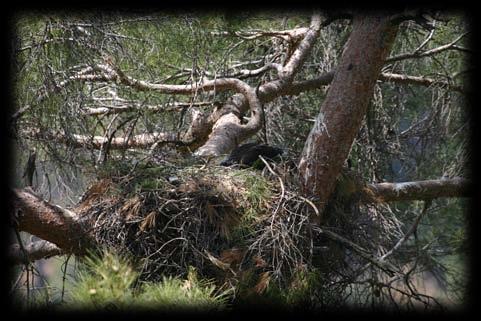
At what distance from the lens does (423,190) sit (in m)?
4.84

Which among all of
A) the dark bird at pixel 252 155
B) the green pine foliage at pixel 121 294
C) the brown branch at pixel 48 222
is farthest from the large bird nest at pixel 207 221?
the green pine foliage at pixel 121 294

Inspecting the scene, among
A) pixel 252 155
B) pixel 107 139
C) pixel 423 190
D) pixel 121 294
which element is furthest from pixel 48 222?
pixel 423 190

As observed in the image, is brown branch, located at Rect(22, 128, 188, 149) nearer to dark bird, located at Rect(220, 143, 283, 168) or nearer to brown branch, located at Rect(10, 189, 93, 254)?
dark bird, located at Rect(220, 143, 283, 168)

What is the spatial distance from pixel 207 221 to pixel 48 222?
0.74m

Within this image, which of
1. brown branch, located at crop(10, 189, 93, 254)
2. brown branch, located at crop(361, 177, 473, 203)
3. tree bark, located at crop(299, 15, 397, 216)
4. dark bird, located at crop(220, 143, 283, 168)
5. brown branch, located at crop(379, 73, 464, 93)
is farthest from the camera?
→ brown branch, located at crop(379, 73, 464, 93)

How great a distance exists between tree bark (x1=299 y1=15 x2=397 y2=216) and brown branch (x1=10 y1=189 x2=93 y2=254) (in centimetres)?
110

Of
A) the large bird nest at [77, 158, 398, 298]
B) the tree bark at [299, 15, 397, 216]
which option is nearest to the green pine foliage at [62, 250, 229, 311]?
the large bird nest at [77, 158, 398, 298]

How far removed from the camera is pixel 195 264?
3848 millimetres

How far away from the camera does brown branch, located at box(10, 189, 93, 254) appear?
3.43 meters

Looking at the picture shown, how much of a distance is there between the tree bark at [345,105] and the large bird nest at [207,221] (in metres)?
0.12

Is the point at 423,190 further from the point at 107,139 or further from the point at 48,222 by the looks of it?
the point at 48,222

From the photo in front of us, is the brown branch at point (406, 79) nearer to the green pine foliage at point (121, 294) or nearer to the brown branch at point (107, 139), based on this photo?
the brown branch at point (107, 139)

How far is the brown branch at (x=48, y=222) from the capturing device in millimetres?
3430

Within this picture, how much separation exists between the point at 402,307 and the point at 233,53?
8.09 feet
